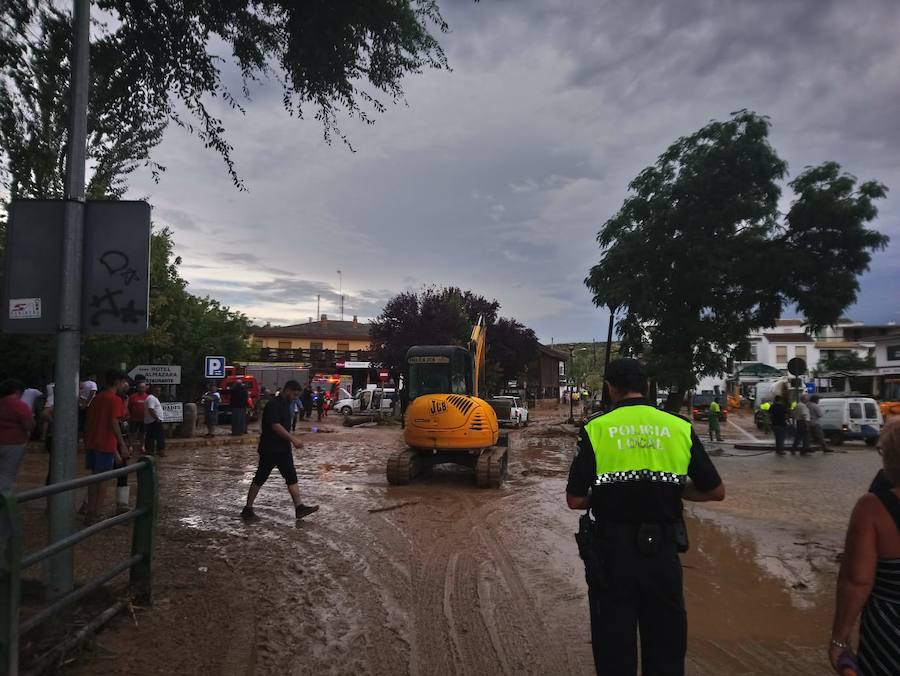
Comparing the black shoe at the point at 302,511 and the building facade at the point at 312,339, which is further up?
the building facade at the point at 312,339

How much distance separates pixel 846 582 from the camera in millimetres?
2246

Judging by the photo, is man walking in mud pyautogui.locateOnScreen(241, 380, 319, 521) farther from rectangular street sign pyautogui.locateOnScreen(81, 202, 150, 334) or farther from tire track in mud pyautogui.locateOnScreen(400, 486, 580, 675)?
rectangular street sign pyautogui.locateOnScreen(81, 202, 150, 334)

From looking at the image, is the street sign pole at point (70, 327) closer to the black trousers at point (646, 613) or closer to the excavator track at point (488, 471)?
the black trousers at point (646, 613)

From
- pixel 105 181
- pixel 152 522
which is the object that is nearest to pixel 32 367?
pixel 105 181

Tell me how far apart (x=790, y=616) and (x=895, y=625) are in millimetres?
3348

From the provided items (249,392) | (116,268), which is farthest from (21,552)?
(249,392)

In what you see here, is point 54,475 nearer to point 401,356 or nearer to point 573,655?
point 573,655

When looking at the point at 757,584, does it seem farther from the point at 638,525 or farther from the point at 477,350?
the point at 477,350

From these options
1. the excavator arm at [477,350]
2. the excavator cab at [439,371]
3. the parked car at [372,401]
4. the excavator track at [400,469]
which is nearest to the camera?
the excavator track at [400,469]

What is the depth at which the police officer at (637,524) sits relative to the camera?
2721 millimetres

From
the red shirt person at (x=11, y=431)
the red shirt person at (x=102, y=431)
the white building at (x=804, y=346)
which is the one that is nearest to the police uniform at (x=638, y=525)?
the red shirt person at (x=11, y=431)

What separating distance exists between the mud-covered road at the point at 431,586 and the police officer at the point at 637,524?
56.8 inches

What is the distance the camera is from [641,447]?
288cm

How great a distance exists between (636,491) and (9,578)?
9.75 feet
